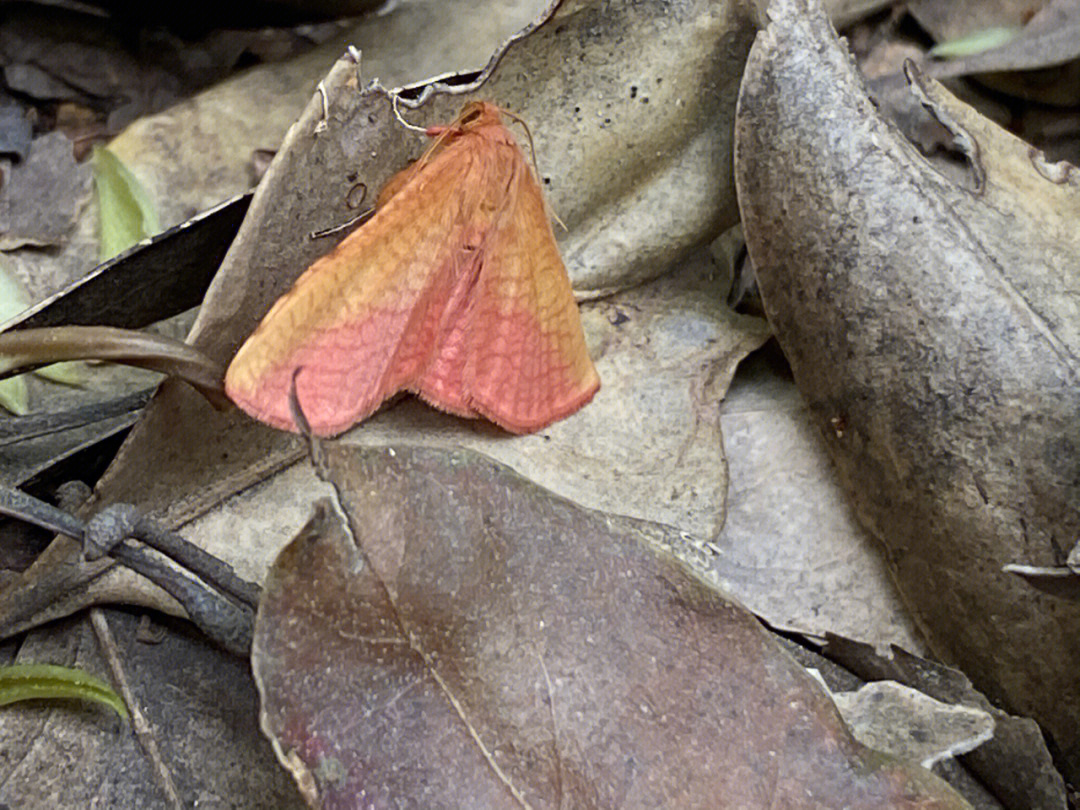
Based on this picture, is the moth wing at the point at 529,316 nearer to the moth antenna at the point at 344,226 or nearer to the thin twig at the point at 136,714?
the moth antenna at the point at 344,226

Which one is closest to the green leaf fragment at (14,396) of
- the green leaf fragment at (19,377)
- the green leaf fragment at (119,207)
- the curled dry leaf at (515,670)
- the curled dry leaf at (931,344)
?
the green leaf fragment at (19,377)

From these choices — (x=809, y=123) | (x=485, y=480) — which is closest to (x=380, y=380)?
(x=485, y=480)

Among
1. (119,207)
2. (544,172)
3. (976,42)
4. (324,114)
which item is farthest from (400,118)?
(976,42)

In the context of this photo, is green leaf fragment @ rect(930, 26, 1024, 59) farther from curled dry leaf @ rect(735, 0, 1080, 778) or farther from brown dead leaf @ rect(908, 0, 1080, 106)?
curled dry leaf @ rect(735, 0, 1080, 778)

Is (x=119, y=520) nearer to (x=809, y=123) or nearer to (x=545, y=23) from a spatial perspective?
(x=545, y=23)

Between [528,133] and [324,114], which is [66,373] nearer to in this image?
[324,114]

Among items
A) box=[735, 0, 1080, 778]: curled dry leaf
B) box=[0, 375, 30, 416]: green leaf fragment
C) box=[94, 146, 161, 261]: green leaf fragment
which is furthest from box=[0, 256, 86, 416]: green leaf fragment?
box=[735, 0, 1080, 778]: curled dry leaf
